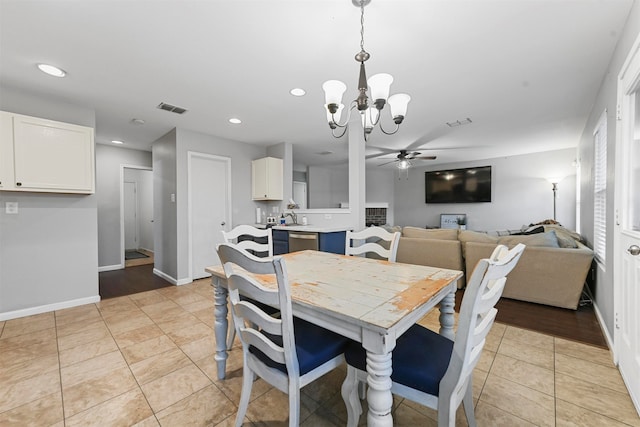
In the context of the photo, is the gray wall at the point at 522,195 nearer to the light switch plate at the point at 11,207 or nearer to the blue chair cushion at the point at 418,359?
the blue chair cushion at the point at 418,359

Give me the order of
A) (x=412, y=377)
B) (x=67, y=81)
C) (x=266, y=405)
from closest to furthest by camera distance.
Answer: (x=412, y=377) < (x=266, y=405) < (x=67, y=81)

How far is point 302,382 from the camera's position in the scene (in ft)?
3.78

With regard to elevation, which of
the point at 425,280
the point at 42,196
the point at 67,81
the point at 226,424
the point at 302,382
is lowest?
the point at 226,424

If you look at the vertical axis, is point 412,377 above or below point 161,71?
below

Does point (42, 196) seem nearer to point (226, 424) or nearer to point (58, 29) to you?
point (58, 29)

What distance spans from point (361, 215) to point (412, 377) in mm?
2606

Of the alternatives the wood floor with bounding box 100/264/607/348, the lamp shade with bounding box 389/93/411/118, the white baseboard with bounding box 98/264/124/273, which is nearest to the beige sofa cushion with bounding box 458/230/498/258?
the wood floor with bounding box 100/264/607/348

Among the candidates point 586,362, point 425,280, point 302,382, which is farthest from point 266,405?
point 586,362

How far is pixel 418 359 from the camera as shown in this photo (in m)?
1.13

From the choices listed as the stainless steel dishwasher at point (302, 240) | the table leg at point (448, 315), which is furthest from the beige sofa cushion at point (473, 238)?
the table leg at point (448, 315)

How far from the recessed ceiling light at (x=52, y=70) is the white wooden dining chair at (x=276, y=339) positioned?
2.58m

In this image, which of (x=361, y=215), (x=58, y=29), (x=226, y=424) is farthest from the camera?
(x=361, y=215)

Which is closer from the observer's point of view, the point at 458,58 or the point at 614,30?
the point at 614,30

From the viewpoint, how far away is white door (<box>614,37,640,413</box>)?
1512 mm
